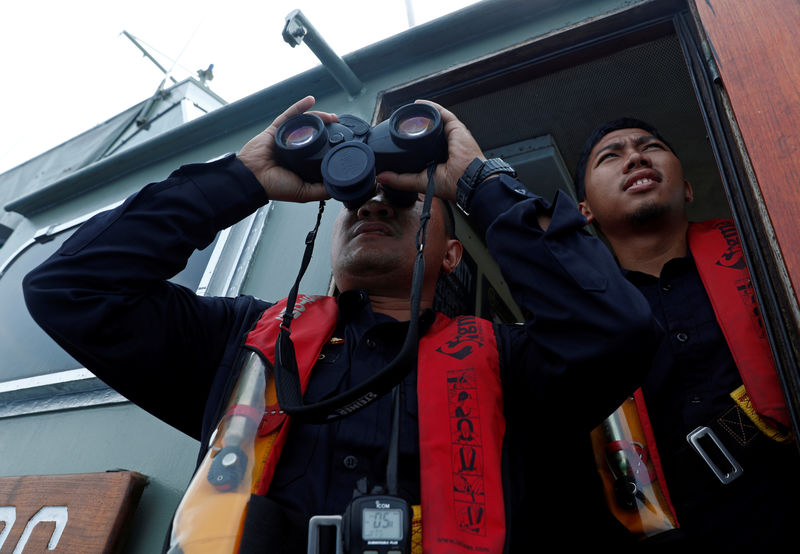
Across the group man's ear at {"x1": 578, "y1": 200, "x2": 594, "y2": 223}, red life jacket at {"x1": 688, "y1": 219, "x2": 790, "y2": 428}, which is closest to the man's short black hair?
man's ear at {"x1": 578, "y1": 200, "x2": 594, "y2": 223}

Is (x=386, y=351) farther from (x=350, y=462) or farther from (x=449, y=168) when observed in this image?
(x=449, y=168)

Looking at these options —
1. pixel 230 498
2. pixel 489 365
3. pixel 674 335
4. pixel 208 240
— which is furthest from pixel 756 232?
pixel 208 240

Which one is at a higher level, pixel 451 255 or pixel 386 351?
pixel 451 255

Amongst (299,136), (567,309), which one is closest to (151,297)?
(299,136)

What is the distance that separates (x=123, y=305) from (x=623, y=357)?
3.50 feet

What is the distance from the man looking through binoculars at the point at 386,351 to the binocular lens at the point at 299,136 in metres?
0.05

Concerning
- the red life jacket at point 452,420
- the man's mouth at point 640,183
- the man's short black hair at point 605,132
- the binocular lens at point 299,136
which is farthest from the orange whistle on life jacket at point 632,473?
the binocular lens at point 299,136

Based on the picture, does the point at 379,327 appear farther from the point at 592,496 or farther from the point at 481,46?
the point at 481,46

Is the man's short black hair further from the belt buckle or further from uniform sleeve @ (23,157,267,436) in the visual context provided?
uniform sleeve @ (23,157,267,436)

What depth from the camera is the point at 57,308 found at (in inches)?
45.0

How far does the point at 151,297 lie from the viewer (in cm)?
123

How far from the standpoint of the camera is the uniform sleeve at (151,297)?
115cm

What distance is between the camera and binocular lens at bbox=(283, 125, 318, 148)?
1.34 m

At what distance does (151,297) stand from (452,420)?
77 centimetres
